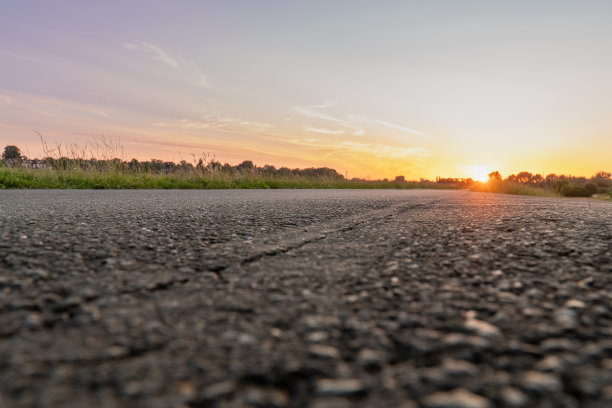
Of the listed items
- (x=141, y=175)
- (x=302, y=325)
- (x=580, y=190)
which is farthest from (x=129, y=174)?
(x=580, y=190)

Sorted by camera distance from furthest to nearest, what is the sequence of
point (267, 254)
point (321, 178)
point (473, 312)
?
point (321, 178)
point (267, 254)
point (473, 312)

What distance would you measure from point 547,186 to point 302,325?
3003cm

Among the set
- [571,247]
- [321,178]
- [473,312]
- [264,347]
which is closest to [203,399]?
[264,347]

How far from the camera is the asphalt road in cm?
66

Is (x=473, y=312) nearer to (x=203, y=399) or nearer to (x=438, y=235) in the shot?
(x=203, y=399)

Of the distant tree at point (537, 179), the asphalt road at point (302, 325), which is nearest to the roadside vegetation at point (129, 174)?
the asphalt road at point (302, 325)

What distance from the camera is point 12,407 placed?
60 cm

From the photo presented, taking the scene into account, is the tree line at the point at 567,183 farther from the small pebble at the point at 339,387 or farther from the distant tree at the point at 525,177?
the small pebble at the point at 339,387

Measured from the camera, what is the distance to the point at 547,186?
25.5m

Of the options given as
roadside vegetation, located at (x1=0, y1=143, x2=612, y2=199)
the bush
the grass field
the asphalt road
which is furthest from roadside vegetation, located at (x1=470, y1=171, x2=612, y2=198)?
the asphalt road

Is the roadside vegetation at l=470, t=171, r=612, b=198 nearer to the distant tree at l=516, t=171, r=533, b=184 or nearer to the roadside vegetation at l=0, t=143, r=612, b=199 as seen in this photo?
the distant tree at l=516, t=171, r=533, b=184

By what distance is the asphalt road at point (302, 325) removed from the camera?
26.0 inches

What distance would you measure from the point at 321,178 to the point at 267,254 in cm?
1570

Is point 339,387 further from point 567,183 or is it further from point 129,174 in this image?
point 567,183
